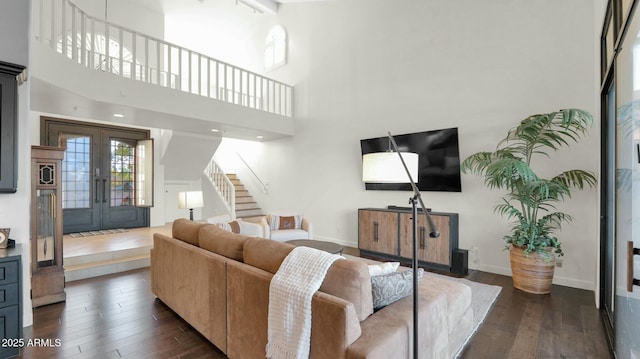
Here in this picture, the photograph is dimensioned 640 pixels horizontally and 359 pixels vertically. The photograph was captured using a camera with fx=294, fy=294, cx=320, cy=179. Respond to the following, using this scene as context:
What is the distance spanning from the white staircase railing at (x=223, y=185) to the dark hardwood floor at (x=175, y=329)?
12.3 ft

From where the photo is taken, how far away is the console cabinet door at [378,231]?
4727 mm

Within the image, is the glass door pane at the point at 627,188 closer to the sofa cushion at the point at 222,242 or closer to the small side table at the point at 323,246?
the sofa cushion at the point at 222,242

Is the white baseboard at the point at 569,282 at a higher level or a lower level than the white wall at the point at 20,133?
lower

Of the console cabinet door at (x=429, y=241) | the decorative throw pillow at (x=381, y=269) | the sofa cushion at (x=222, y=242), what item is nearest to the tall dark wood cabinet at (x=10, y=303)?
the sofa cushion at (x=222, y=242)

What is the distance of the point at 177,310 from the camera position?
105 inches

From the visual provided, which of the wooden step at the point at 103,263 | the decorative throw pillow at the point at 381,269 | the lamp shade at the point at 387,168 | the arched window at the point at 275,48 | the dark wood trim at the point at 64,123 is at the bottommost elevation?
the wooden step at the point at 103,263

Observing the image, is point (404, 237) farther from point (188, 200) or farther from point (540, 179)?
point (188, 200)

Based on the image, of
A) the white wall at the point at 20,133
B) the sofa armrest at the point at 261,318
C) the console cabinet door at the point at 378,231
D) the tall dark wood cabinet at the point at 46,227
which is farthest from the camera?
the console cabinet door at the point at 378,231

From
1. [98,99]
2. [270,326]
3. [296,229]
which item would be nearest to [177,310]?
[270,326]

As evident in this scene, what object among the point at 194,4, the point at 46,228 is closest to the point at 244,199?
the point at 46,228

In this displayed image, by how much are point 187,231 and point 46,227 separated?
5.55ft

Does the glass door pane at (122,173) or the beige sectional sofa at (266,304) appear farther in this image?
the glass door pane at (122,173)

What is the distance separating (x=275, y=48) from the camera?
7.54m

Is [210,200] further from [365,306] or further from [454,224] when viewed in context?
[365,306]
